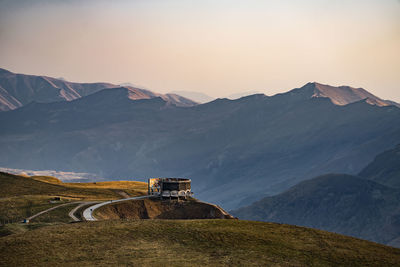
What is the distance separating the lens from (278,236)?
246ft

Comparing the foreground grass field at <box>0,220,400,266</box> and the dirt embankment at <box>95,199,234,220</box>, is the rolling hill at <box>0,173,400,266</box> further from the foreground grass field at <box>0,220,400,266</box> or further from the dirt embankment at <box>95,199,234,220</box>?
the dirt embankment at <box>95,199,234,220</box>

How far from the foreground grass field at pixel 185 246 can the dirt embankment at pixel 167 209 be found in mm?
42571

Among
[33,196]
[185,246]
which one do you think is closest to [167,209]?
[33,196]

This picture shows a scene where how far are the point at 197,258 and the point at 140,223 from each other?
17.1 metres

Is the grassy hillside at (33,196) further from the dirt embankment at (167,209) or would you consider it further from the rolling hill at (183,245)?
the rolling hill at (183,245)

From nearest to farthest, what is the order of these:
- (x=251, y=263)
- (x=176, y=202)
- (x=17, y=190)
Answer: (x=251, y=263) < (x=176, y=202) < (x=17, y=190)

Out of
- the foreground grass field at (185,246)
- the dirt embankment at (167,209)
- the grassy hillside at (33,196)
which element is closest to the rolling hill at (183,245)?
the foreground grass field at (185,246)

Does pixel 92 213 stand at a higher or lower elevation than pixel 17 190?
lower

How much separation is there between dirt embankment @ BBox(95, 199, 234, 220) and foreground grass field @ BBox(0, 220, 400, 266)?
140 feet

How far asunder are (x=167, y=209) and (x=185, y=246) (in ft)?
198

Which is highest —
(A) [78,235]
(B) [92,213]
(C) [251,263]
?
(B) [92,213]

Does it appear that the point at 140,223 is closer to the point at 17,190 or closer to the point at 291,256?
the point at 291,256

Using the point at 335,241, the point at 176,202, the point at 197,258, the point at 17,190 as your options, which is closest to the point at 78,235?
the point at 197,258

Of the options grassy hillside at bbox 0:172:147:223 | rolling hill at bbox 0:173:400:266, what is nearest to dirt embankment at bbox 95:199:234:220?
grassy hillside at bbox 0:172:147:223
